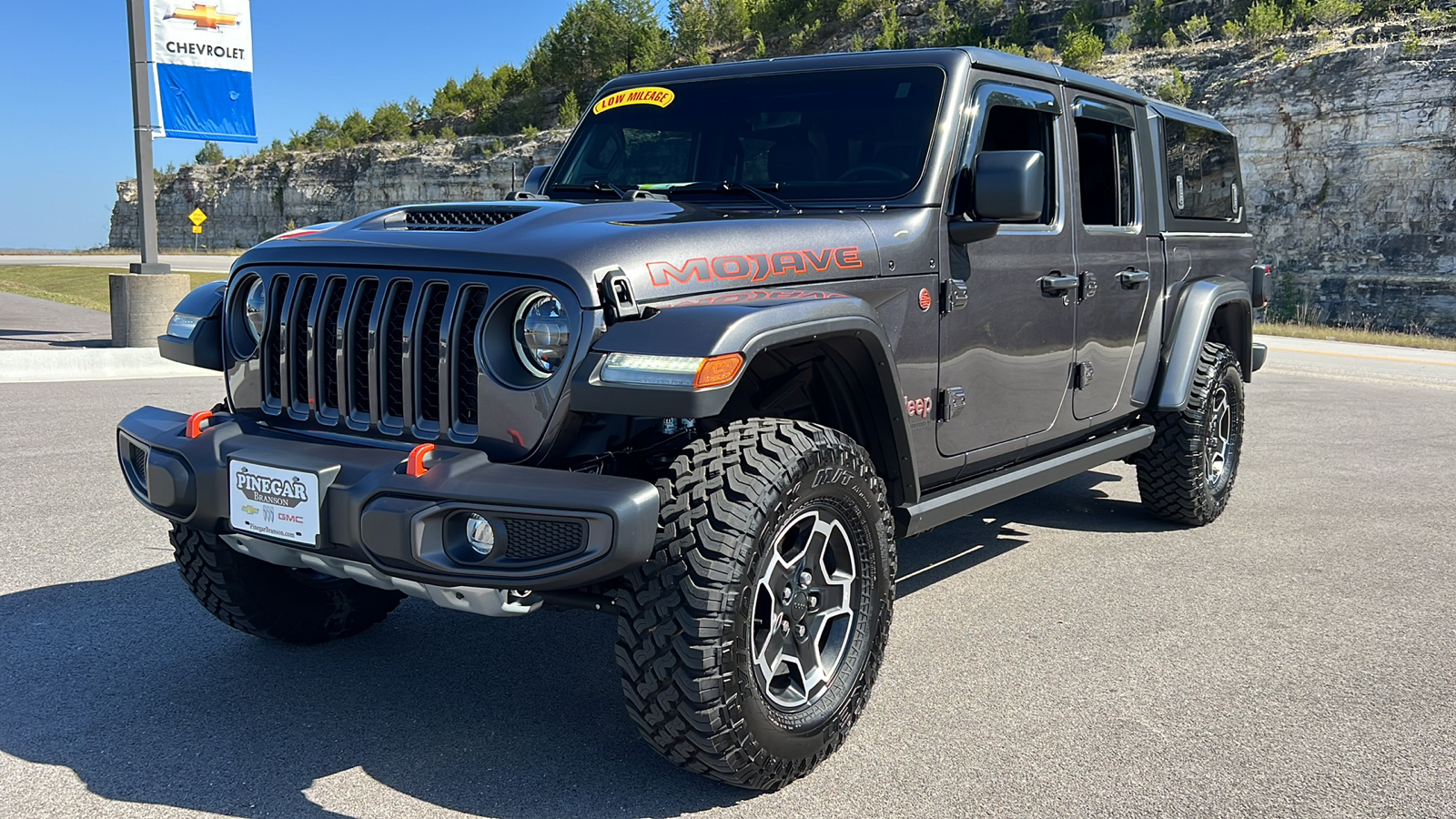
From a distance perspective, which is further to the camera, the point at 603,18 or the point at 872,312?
the point at 603,18

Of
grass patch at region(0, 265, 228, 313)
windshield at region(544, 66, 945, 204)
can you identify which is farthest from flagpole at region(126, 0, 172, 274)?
windshield at region(544, 66, 945, 204)

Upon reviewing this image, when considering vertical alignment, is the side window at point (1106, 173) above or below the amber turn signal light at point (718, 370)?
above

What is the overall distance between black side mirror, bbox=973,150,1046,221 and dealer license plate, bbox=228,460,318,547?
2.15 meters

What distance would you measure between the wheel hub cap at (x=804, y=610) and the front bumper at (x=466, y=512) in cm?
50

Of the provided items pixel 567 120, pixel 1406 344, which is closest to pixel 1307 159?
pixel 1406 344

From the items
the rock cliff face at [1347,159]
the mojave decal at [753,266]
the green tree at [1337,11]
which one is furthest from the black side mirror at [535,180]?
the green tree at [1337,11]

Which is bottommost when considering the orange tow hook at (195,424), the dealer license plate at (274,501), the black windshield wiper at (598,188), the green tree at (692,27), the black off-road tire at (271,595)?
the black off-road tire at (271,595)

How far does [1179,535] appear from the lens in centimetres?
588

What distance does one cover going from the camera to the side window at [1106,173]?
4781 mm

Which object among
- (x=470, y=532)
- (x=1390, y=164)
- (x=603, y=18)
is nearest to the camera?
(x=470, y=532)

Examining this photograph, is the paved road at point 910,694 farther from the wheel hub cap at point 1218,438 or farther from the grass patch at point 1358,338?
the grass patch at point 1358,338

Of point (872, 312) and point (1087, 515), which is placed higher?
point (872, 312)

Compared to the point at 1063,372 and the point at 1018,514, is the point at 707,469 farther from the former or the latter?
the point at 1018,514

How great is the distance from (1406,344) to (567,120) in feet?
137
